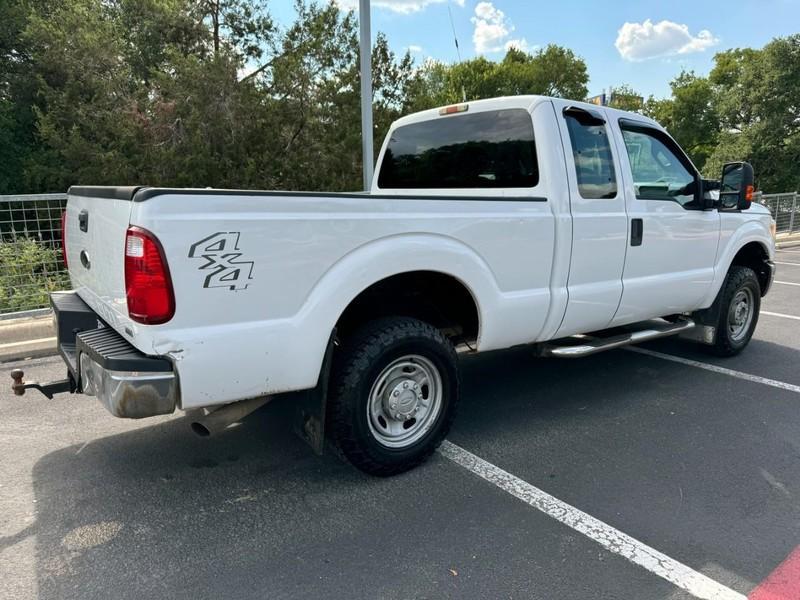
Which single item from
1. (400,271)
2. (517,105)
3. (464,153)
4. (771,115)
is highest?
(771,115)

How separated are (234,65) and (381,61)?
4.60 metres

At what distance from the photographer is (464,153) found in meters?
4.45

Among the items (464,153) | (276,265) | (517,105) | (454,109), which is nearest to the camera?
(276,265)

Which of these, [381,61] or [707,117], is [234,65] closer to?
[381,61]

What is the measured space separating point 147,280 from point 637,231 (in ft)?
11.0

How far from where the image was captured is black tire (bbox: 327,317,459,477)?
3.12 m

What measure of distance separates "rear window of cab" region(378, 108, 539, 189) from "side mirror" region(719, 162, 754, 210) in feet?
6.82

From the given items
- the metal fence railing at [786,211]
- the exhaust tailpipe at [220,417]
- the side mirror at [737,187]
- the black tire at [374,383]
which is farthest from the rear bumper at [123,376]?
the metal fence railing at [786,211]

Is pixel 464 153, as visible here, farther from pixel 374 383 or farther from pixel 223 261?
pixel 223 261

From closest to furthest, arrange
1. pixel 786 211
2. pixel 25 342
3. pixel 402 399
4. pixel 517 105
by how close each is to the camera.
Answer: pixel 402 399
pixel 517 105
pixel 25 342
pixel 786 211

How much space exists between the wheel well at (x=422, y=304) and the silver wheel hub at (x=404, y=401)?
368mm

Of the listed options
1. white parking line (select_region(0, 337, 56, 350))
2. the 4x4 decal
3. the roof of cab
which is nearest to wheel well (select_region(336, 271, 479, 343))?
the 4x4 decal

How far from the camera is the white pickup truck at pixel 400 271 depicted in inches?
102

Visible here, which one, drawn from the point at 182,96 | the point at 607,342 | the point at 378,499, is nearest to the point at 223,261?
the point at 378,499
